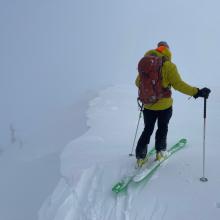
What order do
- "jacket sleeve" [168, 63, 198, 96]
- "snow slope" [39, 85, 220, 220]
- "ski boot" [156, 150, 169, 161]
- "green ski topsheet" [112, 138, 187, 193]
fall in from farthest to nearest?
"ski boot" [156, 150, 169, 161] < "green ski topsheet" [112, 138, 187, 193] < "jacket sleeve" [168, 63, 198, 96] < "snow slope" [39, 85, 220, 220]

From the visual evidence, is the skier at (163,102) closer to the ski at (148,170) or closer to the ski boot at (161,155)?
the ski boot at (161,155)

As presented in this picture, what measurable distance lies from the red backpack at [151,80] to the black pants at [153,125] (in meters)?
0.32

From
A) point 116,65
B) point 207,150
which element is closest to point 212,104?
point 207,150

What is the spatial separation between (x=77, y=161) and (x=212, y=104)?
6574 millimetres

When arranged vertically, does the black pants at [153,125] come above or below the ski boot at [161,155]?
above

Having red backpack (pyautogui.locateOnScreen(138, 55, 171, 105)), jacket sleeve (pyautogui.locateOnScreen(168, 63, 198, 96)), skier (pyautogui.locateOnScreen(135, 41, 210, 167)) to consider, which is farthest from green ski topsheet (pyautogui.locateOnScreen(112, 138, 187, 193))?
jacket sleeve (pyautogui.locateOnScreen(168, 63, 198, 96))

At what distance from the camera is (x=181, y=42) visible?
7815 inches

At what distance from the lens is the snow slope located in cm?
548

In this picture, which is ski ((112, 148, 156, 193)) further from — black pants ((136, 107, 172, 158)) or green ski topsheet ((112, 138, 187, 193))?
black pants ((136, 107, 172, 158))

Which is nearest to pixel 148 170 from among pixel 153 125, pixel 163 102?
pixel 153 125

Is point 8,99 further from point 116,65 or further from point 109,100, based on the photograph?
point 109,100

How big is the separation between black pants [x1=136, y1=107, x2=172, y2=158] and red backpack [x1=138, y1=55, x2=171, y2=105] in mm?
319

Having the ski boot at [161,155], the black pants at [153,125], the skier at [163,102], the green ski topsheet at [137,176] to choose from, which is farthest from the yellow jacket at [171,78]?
the green ski topsheet at [137,176]

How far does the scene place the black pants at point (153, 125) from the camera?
6594mm
